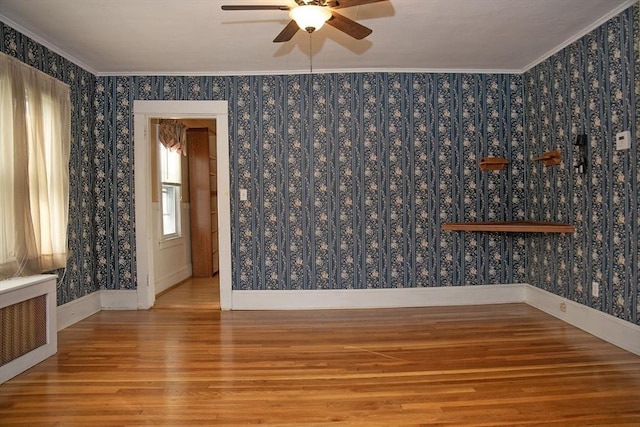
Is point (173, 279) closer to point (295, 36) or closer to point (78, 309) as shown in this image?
point (78, 309)

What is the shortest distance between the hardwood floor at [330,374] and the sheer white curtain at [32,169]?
802 mm

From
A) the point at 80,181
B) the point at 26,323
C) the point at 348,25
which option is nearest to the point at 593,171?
the point at 348,25

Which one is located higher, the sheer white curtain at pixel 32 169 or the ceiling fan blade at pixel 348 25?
the ceiling fan blade at pixel 348 25

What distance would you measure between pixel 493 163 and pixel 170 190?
4.35 metres

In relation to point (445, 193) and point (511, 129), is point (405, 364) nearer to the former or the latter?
point (445, 193)

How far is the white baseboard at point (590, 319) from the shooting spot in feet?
9.57

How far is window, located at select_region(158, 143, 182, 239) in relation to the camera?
551cm

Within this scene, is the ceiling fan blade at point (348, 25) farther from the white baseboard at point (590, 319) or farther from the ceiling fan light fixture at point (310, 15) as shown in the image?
the white baseboard at point (590, 319)

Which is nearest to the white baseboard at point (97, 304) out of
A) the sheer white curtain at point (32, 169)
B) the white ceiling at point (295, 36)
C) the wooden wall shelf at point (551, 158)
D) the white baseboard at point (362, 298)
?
the white baseboard at point (362, 298)

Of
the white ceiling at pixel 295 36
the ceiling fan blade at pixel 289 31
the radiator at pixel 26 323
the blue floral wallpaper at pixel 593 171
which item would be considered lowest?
the radiator at pixel 26 323

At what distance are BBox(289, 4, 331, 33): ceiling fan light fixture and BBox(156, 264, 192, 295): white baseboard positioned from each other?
3896 millimetres

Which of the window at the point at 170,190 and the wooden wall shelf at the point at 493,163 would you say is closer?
the wooden wall shelf at the point at 493,163

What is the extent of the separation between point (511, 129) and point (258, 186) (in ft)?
9.17

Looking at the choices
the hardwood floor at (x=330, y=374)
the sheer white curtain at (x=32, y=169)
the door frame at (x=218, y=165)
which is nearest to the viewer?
the hardwood floor at (x=330, y=374)
